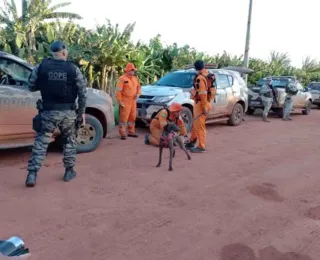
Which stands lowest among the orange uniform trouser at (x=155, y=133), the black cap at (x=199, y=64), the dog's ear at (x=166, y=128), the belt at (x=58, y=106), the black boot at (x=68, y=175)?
the black boot at (x=68, y=175)

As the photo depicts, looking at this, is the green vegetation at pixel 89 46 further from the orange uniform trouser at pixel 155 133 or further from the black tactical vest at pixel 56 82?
the black tactical vest at pixel 56 82

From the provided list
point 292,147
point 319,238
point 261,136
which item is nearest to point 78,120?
point 319,238

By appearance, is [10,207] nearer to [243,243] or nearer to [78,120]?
[78,120]

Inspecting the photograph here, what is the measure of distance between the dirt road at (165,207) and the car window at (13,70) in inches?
54.5

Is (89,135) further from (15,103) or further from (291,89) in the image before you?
(291,89)

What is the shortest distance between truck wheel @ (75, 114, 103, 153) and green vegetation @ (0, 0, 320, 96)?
6.42 meters

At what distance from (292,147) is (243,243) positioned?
5.23 m

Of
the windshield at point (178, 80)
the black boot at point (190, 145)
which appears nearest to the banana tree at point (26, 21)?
the windshield at point (178, 80)

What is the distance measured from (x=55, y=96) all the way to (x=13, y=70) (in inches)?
63.0

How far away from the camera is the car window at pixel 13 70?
18.7 ft

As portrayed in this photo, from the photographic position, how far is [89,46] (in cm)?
1276

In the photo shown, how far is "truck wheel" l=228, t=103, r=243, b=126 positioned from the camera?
36.1ft

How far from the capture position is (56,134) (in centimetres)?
605

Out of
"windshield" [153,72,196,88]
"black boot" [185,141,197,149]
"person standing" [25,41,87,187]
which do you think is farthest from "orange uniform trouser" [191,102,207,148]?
"person standing" [25,41,87,187]
